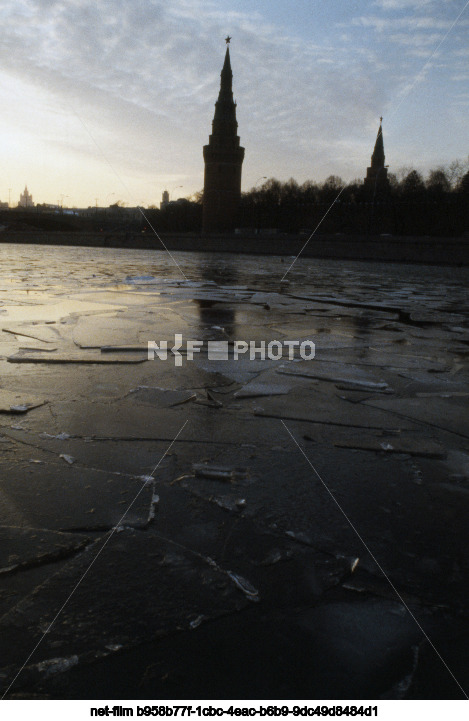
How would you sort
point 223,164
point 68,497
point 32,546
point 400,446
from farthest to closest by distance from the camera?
point 223,164 < point 400,446 < point 68,497 < point 32,546

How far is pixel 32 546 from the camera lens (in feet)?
5.42

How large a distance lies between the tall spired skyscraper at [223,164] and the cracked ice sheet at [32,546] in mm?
69328

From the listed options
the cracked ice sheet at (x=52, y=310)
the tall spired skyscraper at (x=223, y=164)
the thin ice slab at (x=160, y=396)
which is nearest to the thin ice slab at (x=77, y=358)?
the thin ice slab at (x=160, y=396)

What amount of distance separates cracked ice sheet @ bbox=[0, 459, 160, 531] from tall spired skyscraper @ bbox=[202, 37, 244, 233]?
68885 mm

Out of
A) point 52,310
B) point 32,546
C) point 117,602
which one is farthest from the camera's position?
point 52,310

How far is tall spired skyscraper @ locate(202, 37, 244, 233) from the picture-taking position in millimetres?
69312

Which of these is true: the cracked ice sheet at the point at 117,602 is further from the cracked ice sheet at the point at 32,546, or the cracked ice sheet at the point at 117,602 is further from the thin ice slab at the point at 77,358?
the thin ice slab at the point at 77,358

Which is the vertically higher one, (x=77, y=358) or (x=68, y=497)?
(x=77, y=358)

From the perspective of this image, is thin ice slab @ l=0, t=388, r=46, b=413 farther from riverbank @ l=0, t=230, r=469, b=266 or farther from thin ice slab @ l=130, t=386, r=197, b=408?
riverbank @ l=0, t=230, r=469, b=266

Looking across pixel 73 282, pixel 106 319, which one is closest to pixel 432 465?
pixel 106 319

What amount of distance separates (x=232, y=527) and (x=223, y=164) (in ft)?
243

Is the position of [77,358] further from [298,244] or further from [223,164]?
[223,164]

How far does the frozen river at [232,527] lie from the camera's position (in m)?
1.26

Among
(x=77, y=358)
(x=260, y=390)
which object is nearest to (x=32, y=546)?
(x=260, y=390)
